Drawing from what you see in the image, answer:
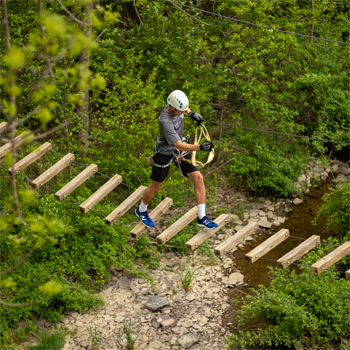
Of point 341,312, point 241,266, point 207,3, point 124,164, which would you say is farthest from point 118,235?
point 207,3

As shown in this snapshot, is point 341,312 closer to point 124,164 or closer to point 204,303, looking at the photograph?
point 204,303

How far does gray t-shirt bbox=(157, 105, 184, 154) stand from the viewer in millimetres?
5234

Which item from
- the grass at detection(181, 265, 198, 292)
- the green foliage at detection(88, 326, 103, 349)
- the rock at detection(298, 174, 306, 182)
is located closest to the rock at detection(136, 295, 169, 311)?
the grass at detection(181, 265, 198, 292)

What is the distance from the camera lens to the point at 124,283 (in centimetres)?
823

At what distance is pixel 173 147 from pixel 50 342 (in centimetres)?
365

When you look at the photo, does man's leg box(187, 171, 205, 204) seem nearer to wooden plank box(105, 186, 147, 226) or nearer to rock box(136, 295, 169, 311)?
wooden plank box(105, 186, 147, 226)

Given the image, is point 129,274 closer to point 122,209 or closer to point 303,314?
point 122,209

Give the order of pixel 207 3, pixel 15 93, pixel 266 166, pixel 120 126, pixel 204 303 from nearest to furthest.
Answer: pixel 15 93 < pixel 204 303 < pixel 120 126 < pixel 266 166 < pixel 207 3

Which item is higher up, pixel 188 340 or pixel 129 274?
pixel 188 340

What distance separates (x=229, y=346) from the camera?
277 inches

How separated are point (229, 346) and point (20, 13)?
7.73m

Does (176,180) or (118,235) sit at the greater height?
(176,180)

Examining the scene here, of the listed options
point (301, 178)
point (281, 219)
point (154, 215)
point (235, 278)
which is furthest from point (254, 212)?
point (154, 215)

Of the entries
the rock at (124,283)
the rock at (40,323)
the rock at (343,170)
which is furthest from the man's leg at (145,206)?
the rock at (343,170)
